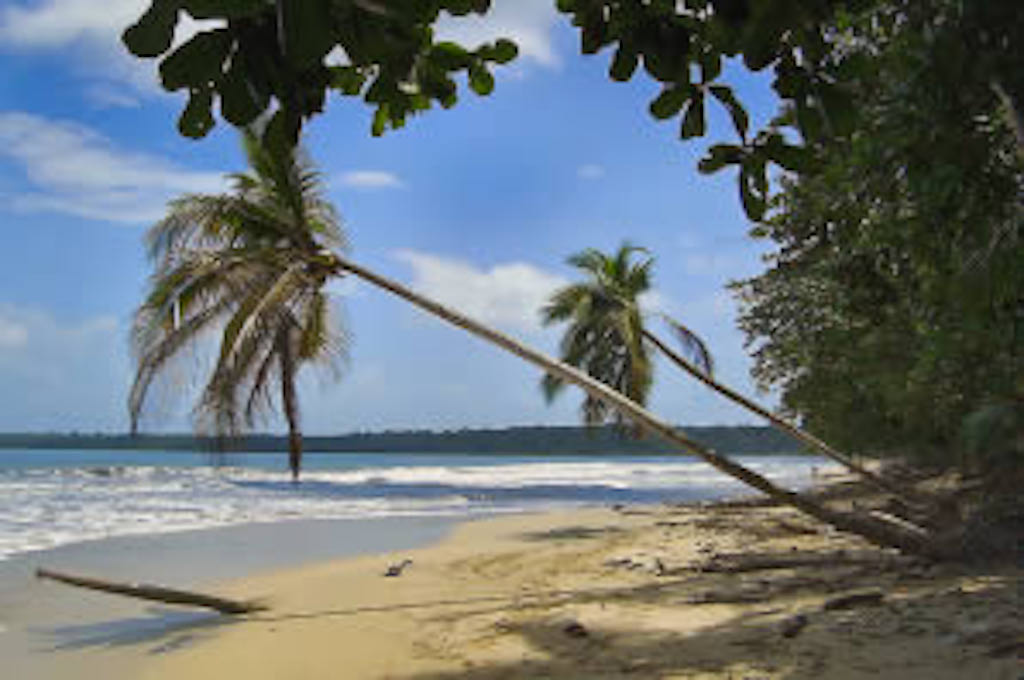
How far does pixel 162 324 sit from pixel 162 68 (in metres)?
6.79

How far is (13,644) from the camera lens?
23.6ft

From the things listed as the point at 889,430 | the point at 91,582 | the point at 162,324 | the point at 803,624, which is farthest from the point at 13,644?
the point at 889,430

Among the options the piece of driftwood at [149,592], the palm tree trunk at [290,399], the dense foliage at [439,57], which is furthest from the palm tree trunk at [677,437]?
the dense foliage at [439,57]

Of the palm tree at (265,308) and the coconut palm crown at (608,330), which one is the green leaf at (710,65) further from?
the coconut palm crown at (608,330)

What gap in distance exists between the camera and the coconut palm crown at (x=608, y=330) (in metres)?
15.9

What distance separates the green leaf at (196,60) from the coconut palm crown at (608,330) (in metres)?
13.8

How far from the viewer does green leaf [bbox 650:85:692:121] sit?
93.7 inches

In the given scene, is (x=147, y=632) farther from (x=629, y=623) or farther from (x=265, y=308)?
(x=629, y=623)

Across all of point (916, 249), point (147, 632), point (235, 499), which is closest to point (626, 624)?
point (916, 249)

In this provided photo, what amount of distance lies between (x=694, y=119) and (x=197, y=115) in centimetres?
128

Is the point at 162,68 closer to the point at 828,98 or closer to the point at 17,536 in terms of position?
the point at 828,98

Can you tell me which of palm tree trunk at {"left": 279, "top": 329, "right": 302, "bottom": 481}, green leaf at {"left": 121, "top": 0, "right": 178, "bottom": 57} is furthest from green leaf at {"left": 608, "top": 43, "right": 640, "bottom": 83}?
palm tree trunk at {"left": 279, "top": 329, "right": 302, "bottom": 481}

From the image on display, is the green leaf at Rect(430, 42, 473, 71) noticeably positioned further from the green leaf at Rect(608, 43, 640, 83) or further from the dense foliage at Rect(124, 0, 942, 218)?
the green leaf at Rect(608, 43, 640, 83)

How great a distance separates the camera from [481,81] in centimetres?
267
